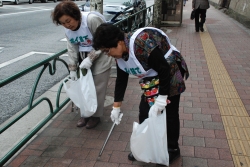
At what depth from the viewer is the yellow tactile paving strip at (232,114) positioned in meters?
2.80

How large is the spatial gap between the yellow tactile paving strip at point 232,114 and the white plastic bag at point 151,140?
2.69ft

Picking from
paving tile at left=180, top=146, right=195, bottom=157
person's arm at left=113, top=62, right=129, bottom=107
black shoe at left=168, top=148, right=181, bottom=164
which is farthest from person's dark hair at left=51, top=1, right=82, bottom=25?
paving tile at left=180, top=146, right=195, bottom=157

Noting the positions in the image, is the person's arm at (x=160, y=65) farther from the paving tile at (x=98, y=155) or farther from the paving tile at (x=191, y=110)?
the paving tile at (x=191, y=110)

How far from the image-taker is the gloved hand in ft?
7.16

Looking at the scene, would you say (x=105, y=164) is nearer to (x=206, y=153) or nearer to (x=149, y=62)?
(x=206, y=153)

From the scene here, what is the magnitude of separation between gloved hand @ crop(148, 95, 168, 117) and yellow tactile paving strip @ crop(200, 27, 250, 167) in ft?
3.40

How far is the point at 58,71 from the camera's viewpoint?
597 centimetres

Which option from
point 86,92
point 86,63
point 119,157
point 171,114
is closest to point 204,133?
point 171,114

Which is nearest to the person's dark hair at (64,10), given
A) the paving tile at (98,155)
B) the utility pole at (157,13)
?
the paving tile at (98,155)

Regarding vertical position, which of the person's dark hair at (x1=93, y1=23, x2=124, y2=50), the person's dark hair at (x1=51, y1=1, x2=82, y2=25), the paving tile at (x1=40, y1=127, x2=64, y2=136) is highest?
the person's dark hair at (x1=51, y1=1, x2=82, y2=25)

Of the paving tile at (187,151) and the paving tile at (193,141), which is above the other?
the paving tile at (193,141)

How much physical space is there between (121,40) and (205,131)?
1769 millimetres

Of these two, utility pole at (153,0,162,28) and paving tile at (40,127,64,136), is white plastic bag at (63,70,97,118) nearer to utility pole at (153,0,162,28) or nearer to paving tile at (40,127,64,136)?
paving tile at (40,127,64,136)

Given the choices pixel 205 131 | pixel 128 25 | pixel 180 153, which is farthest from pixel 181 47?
pixel 180 153
